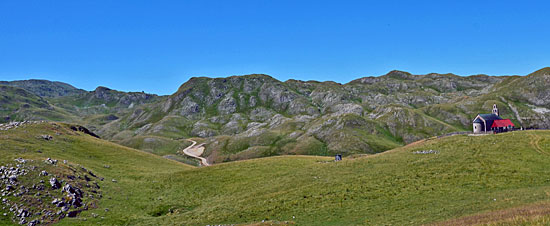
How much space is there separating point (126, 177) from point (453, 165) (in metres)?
69.6

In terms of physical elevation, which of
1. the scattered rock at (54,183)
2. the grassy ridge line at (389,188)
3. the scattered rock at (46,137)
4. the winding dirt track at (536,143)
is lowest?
the grassy ridge line at (389,188)

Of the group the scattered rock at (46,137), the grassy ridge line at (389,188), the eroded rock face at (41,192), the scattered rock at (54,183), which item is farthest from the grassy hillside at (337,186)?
the scattered rock at (54,183)

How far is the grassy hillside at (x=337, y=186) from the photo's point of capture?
4059 centimetres

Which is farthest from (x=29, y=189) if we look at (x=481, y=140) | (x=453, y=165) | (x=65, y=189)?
(x=481, y=140)

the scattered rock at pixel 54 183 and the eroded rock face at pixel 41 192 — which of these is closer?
the eroded rock face at pixel 41 192

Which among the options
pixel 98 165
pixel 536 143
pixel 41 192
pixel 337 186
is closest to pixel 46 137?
pixel 98 165

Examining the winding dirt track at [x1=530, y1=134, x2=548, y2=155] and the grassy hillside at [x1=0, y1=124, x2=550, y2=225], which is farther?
the winding dirt track at [x1=530, y1=134, x2=548, y2=155]

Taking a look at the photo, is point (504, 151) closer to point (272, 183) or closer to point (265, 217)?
point (272, 183)

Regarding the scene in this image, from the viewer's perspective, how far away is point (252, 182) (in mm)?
68250

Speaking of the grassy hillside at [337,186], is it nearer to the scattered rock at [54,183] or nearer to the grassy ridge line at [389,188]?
the grassy ridge line at [389,188]

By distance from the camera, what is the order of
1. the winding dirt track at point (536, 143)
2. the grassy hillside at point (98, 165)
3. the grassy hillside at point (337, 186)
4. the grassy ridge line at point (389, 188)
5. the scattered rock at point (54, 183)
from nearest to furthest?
1. the grassy ridge line at point (389, 188)
2. the grassy hillside at point (337, 186)
3. the grassy hillside at point (98, 165)
4. the scattered rock at point (54, 183)
5. the winding dirt track at point (536, 143)

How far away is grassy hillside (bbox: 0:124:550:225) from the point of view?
4059 cm

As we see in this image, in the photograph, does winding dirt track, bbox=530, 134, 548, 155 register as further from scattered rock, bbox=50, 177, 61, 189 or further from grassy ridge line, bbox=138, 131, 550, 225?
scattered rock, bbox=50, 177, 61, 189

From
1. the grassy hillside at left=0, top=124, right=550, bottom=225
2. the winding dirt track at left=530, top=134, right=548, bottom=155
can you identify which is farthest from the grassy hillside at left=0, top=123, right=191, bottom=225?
the winding dirt track at left=530, top=134, right=548, bottom=155
